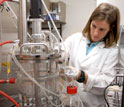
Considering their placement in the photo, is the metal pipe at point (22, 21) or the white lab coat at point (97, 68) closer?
the metal pipe at point (22, 21)

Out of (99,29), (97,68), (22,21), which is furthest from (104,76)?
(22,21)

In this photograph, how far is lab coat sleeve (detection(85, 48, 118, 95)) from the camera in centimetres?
89

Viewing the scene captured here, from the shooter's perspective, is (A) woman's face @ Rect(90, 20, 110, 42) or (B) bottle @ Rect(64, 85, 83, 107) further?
(A) woman's face @ Rect(90, 20, 110, 42)

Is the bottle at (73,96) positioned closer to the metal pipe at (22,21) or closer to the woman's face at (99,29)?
the metal pipe at (22,21)

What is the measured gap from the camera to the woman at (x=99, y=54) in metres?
0.94

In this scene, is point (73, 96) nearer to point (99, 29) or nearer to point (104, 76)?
point (104, 76)

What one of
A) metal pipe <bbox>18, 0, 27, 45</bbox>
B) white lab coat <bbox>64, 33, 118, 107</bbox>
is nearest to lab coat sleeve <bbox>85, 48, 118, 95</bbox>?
white lab coat <bbox>64, 33, 118, 107</bbox>

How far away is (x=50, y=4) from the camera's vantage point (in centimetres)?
276

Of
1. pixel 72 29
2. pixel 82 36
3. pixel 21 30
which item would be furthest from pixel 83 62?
pixel 72 29

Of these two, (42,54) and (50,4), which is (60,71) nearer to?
(42,54)

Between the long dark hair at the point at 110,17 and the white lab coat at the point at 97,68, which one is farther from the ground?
the long dark hair at the point at 110,17

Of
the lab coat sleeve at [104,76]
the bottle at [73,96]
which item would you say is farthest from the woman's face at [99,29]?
the bottle at [73,96]

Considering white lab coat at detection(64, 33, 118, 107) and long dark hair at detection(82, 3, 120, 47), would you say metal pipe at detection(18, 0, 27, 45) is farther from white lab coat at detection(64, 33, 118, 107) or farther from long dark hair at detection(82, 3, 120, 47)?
long dark hair at detection(82, 3, 120, 47)

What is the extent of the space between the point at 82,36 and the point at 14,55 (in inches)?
30.7
